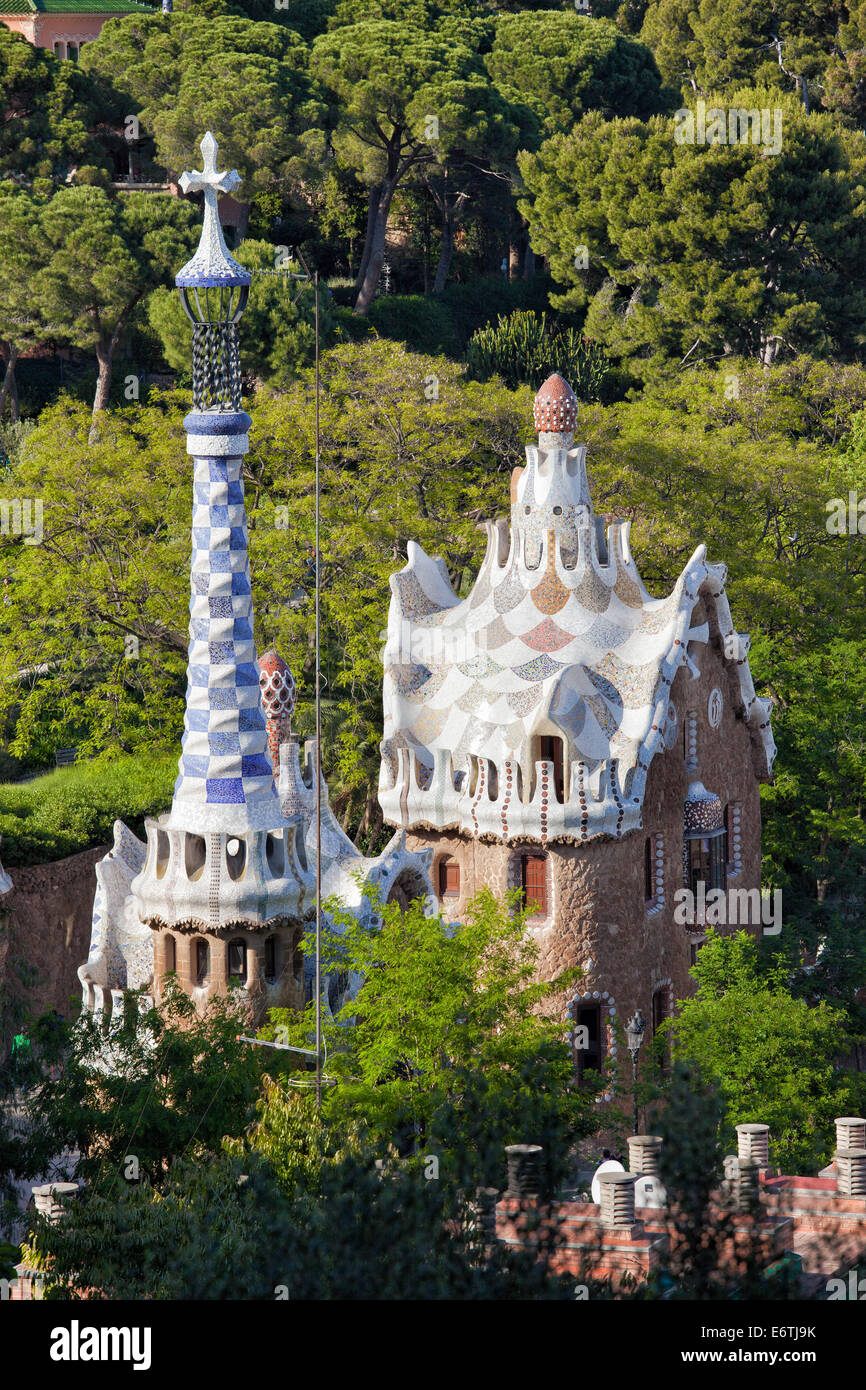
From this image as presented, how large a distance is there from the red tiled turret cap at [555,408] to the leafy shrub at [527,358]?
2787cm

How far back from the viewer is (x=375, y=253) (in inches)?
2729

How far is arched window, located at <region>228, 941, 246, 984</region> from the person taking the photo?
31.0 m

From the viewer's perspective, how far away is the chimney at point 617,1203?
2502 centimetres

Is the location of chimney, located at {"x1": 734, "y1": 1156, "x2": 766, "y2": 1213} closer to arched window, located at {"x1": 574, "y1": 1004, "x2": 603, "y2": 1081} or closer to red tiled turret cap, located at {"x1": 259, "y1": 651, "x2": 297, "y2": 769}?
red tiled turret cap, located at {"x1": 259, "y1": 651, "x2": 297, "y2": 769}

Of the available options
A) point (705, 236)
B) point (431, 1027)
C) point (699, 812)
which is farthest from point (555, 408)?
point (705, 236)

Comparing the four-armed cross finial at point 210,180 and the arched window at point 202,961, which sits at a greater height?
the four-armed cross finial at point 210,180

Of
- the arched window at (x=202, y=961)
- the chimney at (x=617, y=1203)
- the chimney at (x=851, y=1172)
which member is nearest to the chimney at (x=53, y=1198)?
the chimney at (x=617, y=1203)

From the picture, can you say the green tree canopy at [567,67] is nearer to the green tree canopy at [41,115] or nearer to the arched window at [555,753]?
the green tree canopy at [41,115]

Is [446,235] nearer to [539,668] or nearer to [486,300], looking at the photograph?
[486,300]

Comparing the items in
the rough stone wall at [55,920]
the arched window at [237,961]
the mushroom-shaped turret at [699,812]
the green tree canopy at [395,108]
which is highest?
the green tree canopy at [395,108]

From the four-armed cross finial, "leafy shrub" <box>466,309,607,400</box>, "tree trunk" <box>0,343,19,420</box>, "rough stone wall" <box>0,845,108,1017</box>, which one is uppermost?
"leafy shrub" <box>466,309,607,400</box>

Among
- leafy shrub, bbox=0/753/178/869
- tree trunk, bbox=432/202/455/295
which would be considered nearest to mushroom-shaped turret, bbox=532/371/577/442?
leafy shrub, bbox=0/753/178/869

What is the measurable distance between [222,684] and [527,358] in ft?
118

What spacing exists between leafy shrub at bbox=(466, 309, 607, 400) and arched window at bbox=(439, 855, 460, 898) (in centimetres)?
2952
